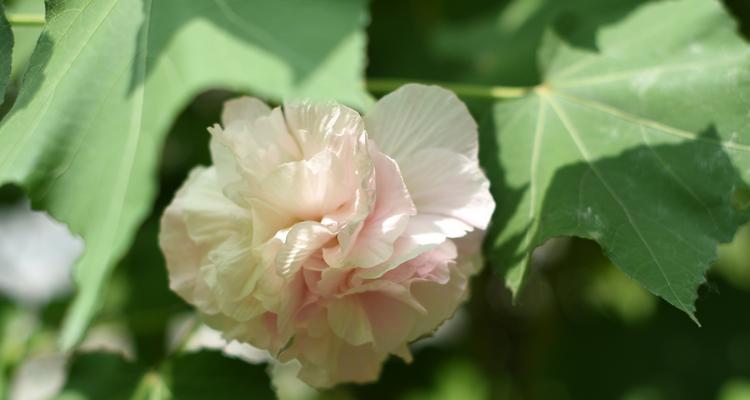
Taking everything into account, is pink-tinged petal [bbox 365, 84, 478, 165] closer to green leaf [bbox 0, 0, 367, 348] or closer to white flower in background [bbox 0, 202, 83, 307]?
green leaf [bbox 0, 0, 367, 348]

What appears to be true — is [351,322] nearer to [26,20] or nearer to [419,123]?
[419,123]

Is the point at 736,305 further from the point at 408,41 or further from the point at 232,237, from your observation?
the point at 232,237

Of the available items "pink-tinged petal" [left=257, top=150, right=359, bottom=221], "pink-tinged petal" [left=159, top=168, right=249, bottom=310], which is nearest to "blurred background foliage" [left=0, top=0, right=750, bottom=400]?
"pink-tinged petal" [left=159, top=168, right=249, bottom=310]

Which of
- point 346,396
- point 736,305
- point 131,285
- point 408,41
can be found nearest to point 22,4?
point 131,285

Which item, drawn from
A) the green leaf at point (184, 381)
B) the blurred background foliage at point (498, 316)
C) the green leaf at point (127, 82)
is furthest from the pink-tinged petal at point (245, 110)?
the blurred background foliage at point (498, 316)

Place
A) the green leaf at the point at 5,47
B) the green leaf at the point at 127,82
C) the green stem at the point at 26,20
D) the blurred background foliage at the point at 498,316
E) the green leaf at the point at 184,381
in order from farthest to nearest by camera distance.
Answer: the blurred background foliage at the point at 498,316, the green leaf at the point at 184,381, the green stem at the point at 26,20, the green leaf at the point at 5,47, the green leaf at the point at 127,82

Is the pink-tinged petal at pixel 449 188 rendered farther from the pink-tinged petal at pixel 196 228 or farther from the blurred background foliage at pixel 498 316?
the blurred background foliage at pixel 498 316

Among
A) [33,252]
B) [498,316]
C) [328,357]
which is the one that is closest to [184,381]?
[328,357]
